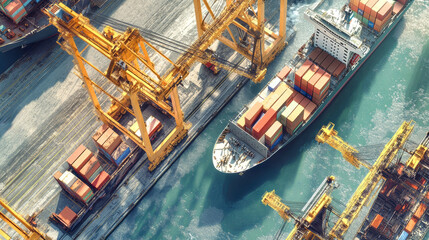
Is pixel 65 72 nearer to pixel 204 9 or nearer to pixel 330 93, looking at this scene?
pixel 204 9

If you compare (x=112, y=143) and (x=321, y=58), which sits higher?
(x=321, y=58)

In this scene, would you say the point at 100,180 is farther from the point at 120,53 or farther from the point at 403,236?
the point at 403,236

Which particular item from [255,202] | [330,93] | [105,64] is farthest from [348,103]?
[105,64]

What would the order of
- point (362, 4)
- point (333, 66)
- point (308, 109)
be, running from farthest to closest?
point (333, 66) → point (362, 4) → point (308, 109)

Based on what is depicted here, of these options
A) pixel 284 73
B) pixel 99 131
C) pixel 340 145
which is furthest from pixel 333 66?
pixel 99 131

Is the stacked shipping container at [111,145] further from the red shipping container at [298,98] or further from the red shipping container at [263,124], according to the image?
the red shipping container at [298,98]

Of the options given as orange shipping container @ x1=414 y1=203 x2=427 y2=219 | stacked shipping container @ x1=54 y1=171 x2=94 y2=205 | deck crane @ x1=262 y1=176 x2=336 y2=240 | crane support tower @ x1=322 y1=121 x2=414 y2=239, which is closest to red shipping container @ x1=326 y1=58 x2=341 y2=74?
crane support tower @ x1=322 y1=121 x2=414 y2=239
